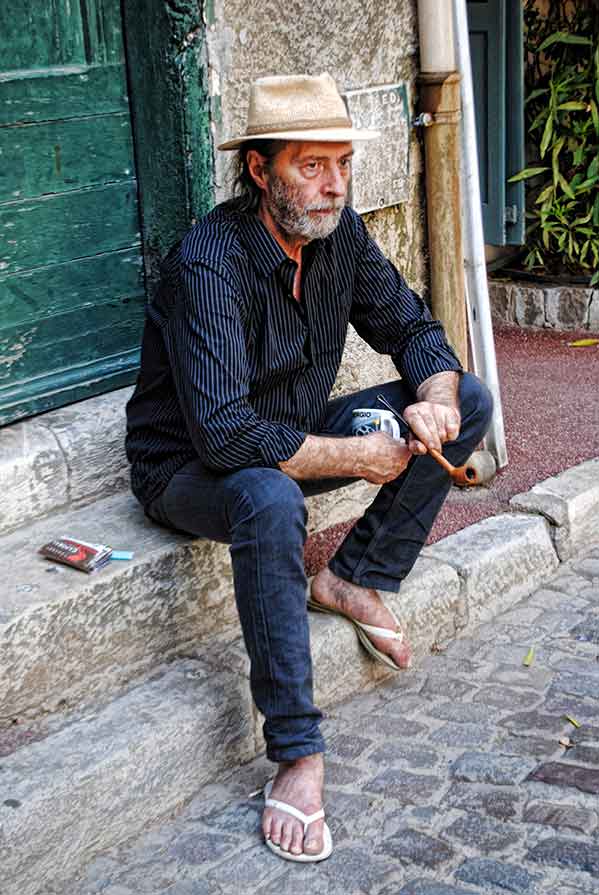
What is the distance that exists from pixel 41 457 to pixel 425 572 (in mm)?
1225

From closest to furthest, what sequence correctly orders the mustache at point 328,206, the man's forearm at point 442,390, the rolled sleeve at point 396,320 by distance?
the mustache at point 328,206
the man's forearm at point 442,390
the rolled sleeve at point 396,320

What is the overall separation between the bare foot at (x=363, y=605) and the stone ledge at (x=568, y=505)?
41.1 inches

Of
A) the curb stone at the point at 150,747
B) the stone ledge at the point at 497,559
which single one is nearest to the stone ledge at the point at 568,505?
the stone ledge at the point at 497,559

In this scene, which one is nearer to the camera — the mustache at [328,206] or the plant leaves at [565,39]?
the mustache at [328,206]

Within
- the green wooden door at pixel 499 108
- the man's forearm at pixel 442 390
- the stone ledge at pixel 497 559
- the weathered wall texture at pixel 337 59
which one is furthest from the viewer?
the green wooden door at pixel 499 108

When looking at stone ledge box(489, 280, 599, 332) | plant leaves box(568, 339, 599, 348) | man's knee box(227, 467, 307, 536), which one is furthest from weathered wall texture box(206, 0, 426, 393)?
stone ledge box(489, 280, 599, 332)

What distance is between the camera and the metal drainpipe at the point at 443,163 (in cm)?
461

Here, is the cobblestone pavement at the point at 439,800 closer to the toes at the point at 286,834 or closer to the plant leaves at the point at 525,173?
the toes at the point at 286,834

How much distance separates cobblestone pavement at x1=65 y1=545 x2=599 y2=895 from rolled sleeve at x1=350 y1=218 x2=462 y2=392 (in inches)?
35.2

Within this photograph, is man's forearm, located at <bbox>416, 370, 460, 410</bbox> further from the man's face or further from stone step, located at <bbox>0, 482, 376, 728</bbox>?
stone step, located at <bbox>0, 482, 376, 728</bbox>

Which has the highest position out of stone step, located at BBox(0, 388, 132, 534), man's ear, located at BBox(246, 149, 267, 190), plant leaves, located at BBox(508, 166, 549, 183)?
man's ear, located at BBox(246, 149, 267, 190)

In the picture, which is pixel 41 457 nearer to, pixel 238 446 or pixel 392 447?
pixel 238 446

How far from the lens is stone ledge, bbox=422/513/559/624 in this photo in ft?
13.5

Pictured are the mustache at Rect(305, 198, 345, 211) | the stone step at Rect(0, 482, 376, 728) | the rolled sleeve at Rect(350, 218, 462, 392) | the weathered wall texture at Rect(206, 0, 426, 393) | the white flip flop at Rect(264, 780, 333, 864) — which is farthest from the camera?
the weathered wall texture at Rect(206, 0, 426, 393)
